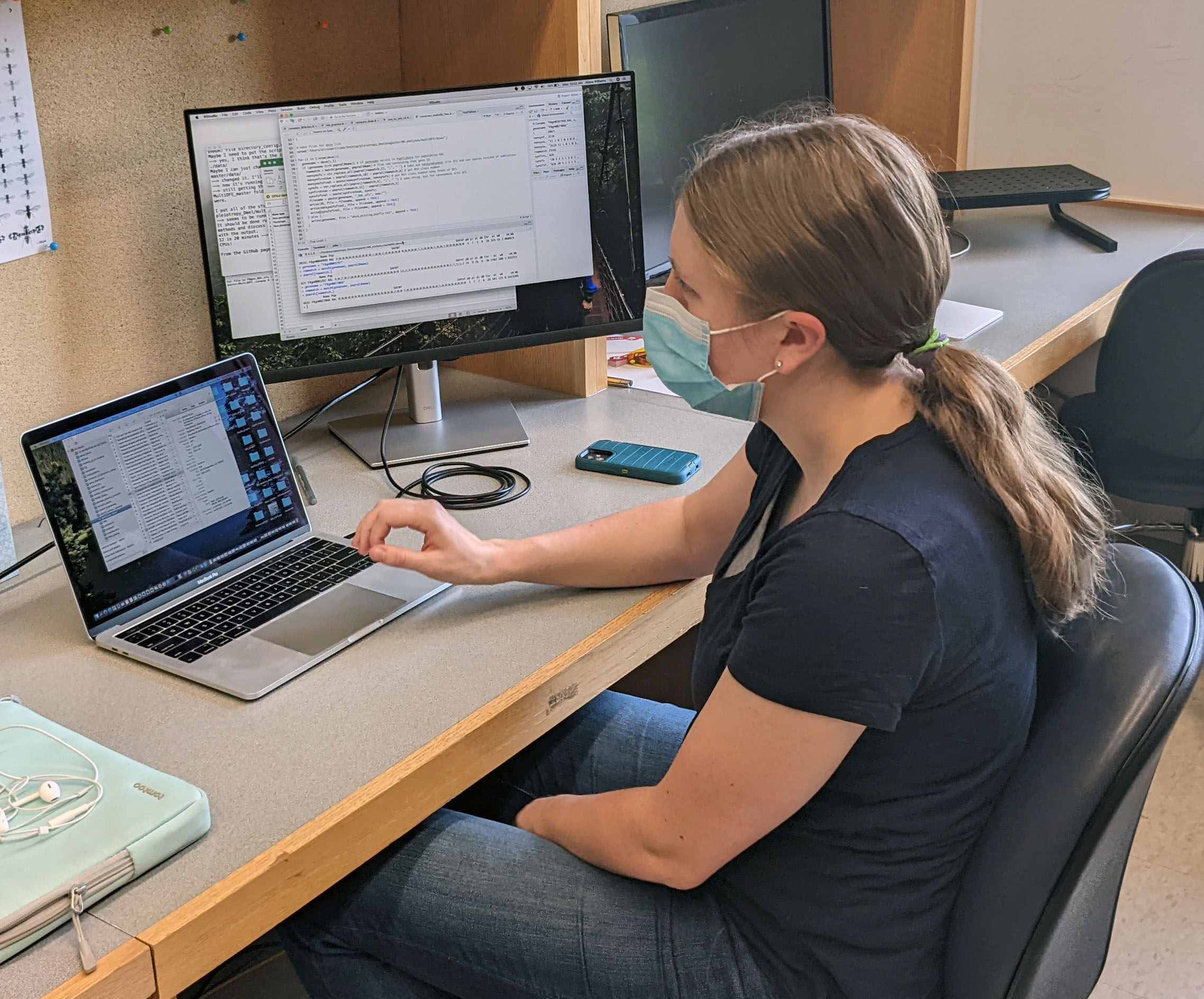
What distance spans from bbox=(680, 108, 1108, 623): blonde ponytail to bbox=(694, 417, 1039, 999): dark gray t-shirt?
0.03 meters

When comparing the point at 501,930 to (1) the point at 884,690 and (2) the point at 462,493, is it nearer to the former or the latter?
(1) the point at 884,690

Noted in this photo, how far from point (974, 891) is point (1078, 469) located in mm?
410

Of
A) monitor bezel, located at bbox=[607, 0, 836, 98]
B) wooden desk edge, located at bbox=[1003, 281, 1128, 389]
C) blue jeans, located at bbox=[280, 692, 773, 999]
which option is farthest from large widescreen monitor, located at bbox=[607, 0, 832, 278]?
blue jeans, located at bbox=[280, 692, 773, 999]

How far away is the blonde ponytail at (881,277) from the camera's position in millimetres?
951

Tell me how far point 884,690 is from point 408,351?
850 mm

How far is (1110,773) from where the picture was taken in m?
0.89

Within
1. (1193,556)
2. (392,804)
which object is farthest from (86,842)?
(1193,556)

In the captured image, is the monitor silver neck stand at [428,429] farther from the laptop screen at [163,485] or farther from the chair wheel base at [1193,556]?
the chair wheel base at [1193,556]

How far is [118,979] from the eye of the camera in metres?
0.77

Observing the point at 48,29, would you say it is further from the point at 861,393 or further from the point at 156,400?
the point at 861,393

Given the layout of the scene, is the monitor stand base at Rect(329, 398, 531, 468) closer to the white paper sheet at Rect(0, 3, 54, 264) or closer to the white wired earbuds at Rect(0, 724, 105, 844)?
the white paper sheet at Rect(0, 3, 54, 264)

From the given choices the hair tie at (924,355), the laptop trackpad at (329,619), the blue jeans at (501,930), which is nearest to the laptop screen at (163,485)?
the laptop trackpad at (329,619)

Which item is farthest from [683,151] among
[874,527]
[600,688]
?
[874,527]

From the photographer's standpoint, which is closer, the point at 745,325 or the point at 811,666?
the point at 811,666
